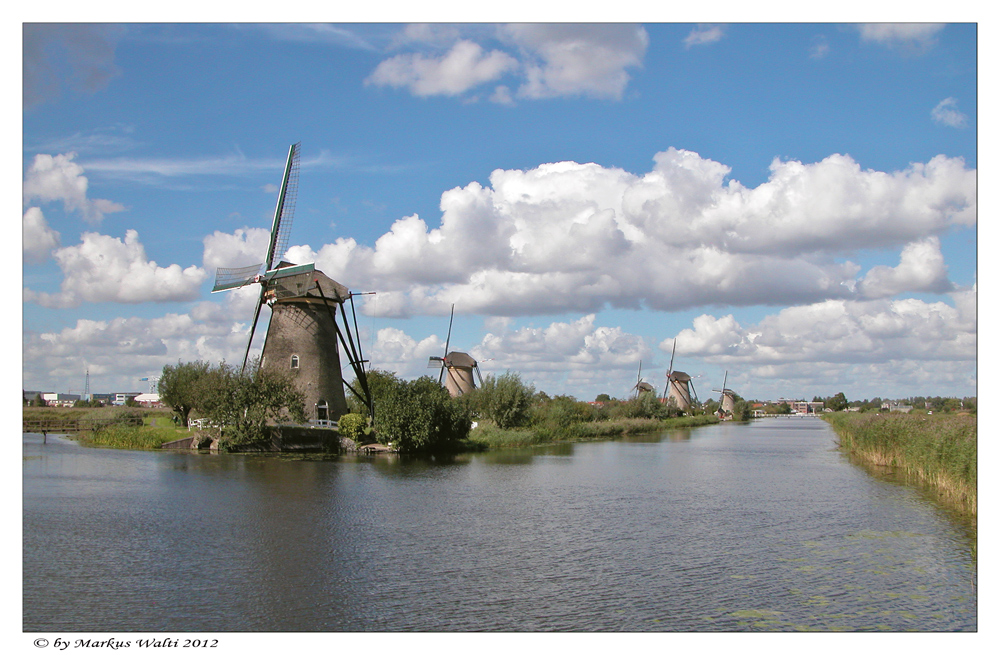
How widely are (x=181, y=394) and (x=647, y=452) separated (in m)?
24.5

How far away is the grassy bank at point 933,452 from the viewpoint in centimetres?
1552

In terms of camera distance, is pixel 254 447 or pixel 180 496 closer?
pixel 180 496

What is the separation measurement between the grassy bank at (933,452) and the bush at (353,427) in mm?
19567

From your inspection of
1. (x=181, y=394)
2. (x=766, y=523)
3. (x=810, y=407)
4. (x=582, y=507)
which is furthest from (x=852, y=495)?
(x=810, y=407)

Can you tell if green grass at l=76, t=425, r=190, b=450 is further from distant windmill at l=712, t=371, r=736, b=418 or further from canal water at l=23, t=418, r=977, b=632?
distant windmill at l=712, t=371, r=736, b=418

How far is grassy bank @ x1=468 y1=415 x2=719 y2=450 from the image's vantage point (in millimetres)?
35906

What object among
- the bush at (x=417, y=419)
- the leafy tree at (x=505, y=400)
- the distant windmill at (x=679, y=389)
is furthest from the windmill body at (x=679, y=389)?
the bush at (x=417, y=419)

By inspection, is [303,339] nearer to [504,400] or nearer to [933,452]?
[504,400]

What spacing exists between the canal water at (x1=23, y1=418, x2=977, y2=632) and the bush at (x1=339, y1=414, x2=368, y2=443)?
755 centimetres

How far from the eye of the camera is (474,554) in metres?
11.9

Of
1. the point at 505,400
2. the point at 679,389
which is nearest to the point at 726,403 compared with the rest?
the point at 679,389

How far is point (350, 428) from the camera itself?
2914cm

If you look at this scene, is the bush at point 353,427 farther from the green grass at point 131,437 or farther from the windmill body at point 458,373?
the windmill body at point 458,373
